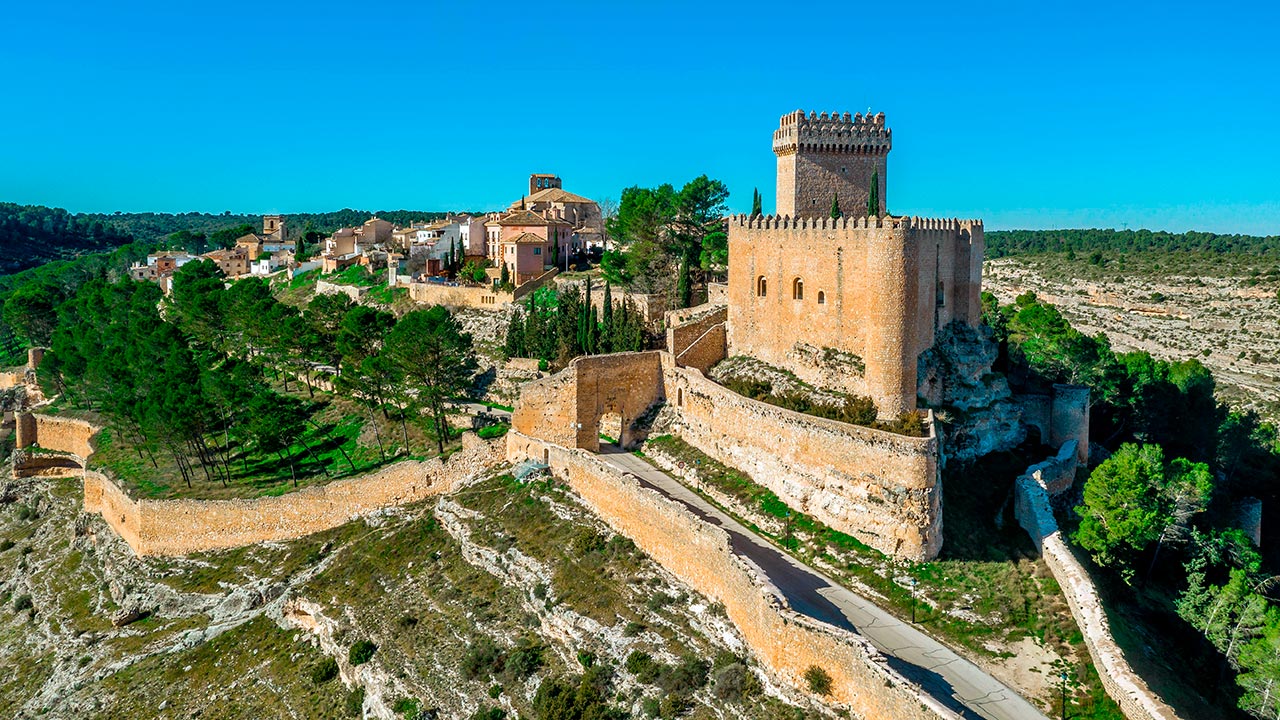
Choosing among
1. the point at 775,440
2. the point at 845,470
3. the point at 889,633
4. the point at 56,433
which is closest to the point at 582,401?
the point at 775,440

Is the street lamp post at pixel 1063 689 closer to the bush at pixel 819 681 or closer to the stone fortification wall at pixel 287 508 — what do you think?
the bush at pixel 819 681

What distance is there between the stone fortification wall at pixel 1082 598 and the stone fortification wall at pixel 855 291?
4436mm

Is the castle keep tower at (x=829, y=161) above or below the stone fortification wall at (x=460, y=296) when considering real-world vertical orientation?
above

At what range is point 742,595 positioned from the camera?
20.8 m

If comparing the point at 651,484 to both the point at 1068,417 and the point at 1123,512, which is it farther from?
the point at 1068,417

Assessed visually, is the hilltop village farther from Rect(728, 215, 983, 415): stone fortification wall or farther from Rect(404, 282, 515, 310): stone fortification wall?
Rect(404, 282, 515, 310): stone fortification wall

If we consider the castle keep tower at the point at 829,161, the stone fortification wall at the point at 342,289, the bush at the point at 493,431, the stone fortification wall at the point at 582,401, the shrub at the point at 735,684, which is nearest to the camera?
the shrub at the point at 735,684

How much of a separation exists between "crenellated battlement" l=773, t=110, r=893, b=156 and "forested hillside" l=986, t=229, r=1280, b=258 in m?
103

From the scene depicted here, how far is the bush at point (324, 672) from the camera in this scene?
25.3 metres

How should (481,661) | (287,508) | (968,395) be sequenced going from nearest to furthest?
1. (481,661)
2. (968,395)
3. (287,508)

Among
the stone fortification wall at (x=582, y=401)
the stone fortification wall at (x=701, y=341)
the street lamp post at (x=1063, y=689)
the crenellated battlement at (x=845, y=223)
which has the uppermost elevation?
the crenellated battlement at (x=845, y=223)

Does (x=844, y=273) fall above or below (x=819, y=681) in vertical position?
above

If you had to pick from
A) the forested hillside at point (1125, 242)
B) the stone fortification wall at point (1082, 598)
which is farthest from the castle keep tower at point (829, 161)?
the forested hillside at point (1125, 242)

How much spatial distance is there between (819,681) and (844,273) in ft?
45.9
